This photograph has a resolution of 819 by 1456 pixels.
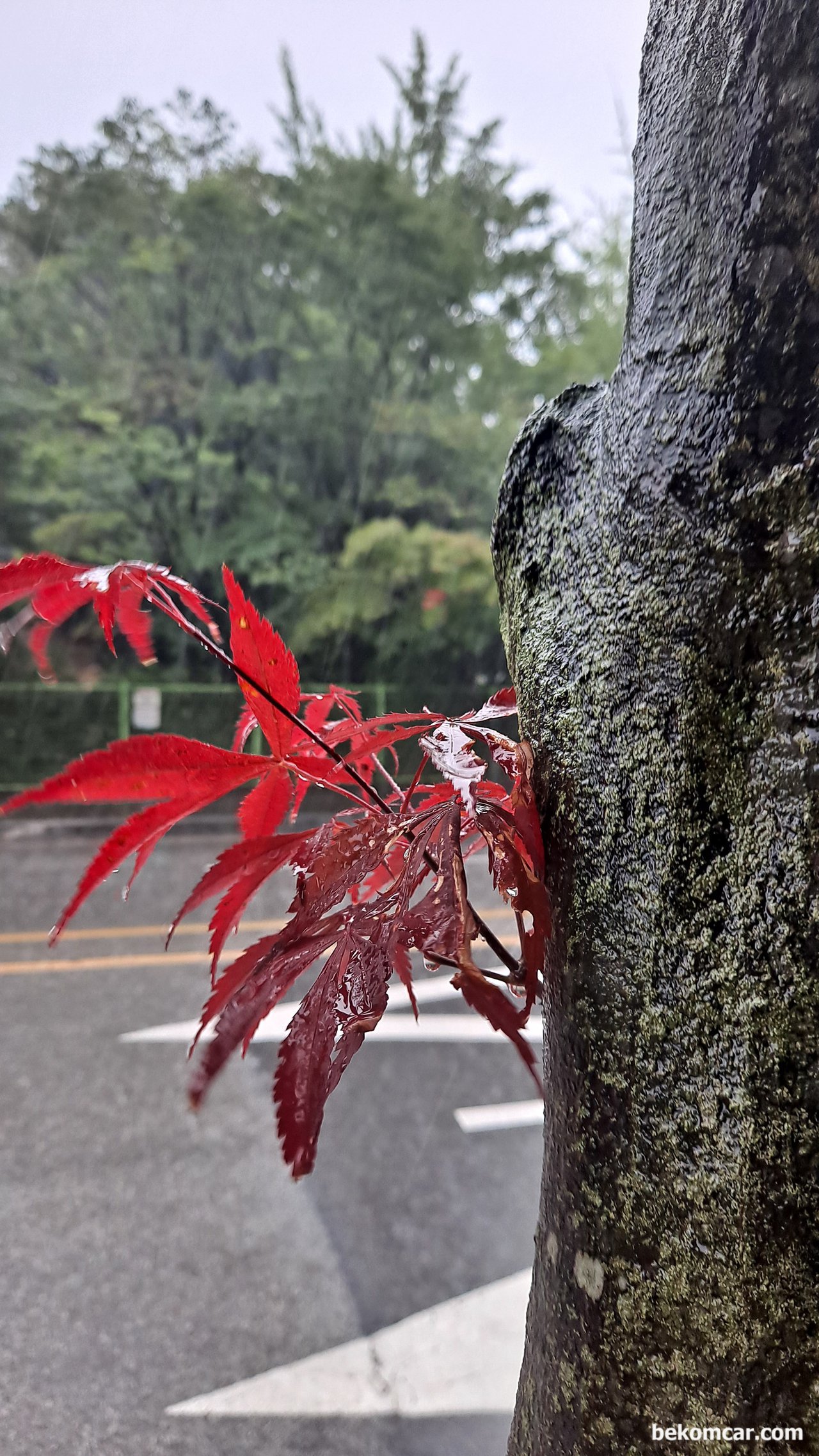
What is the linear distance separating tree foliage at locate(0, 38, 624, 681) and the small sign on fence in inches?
Answer: 57.1

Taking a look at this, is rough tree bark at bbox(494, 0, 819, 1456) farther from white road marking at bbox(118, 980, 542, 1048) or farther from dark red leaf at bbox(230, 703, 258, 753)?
white road marking at bbox(118, 980, 542, 1048)

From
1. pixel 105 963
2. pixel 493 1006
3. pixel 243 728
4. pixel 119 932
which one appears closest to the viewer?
pixel 493 1006

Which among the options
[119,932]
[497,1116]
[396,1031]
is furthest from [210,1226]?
[119,932]

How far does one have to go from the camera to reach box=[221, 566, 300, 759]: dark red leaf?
17.5 inches

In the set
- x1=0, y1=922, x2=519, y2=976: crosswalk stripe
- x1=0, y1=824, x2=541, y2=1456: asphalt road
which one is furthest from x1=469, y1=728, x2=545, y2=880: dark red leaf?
x1=0, y1=922, x2=519, y2=976: crosswalk stripe

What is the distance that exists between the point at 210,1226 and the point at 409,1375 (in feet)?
2.20

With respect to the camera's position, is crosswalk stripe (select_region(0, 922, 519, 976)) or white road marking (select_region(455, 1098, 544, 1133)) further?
crosswalk stripe (select_region(0, 922, 519, 976))

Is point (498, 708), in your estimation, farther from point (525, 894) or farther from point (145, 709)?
point (145, 709)

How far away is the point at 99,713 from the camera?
344 inches

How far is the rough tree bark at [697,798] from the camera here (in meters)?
0.39

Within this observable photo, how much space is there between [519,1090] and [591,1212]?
2.70m

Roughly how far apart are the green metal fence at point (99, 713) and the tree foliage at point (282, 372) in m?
1.03

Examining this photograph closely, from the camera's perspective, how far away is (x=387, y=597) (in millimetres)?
8969

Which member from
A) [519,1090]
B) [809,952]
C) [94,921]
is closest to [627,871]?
[809,952]
